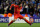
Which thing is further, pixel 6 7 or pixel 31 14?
pixel 6 7

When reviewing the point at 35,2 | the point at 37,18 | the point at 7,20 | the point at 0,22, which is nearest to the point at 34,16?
the point at 37,18

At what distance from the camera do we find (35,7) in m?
7.80

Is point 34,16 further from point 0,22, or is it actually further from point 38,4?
point 0,22

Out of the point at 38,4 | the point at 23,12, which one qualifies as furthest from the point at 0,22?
the point at 38,4

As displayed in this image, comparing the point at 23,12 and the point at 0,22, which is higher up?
the point at 23,12

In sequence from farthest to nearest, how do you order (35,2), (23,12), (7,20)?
1. (35,2)
2. (23,12)
3. (7,20)

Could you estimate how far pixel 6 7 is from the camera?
7.76 m

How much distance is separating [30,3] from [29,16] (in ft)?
4.42

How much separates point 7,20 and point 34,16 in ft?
6.73

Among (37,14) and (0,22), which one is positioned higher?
(37,14)

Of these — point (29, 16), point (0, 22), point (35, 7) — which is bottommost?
point (0, 22)

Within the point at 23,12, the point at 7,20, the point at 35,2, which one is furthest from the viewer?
the point at 35,2

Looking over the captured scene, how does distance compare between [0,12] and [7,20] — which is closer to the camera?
[7,20]

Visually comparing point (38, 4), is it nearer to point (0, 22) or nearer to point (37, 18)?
point (37, 18)
